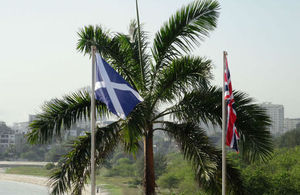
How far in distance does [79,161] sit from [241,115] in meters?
3.33

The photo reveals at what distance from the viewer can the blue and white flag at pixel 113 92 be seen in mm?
6864

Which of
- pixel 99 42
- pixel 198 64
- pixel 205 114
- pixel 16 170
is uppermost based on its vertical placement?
pixel 99 42

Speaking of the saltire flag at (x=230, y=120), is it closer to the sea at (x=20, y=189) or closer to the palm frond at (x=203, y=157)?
the palm frond at (x=203, y=157)

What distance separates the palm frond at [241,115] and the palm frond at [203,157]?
11.4 inches

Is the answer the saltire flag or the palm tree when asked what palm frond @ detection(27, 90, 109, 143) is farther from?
the saltire flag

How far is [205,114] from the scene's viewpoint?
28.6ft

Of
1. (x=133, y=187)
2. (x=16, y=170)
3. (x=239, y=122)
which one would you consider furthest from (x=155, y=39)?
(x=16, y=170)

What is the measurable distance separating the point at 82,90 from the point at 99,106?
1.60 feet

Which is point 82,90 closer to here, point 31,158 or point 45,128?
point 45,128

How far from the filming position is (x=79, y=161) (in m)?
8.00

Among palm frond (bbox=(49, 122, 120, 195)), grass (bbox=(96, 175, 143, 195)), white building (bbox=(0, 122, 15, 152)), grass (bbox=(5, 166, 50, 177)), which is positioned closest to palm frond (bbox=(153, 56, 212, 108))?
palm frond (bbox=(49, 122, 120, 195))

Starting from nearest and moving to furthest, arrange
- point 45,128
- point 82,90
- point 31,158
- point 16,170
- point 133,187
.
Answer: point 45,128
point 82,90
point 133,187
point 16,170
point 31,158

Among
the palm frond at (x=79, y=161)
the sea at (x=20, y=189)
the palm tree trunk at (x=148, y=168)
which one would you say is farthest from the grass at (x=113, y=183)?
the palm frond at (x=79, y=161)

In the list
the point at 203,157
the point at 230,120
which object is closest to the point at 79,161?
the point at 203,157
